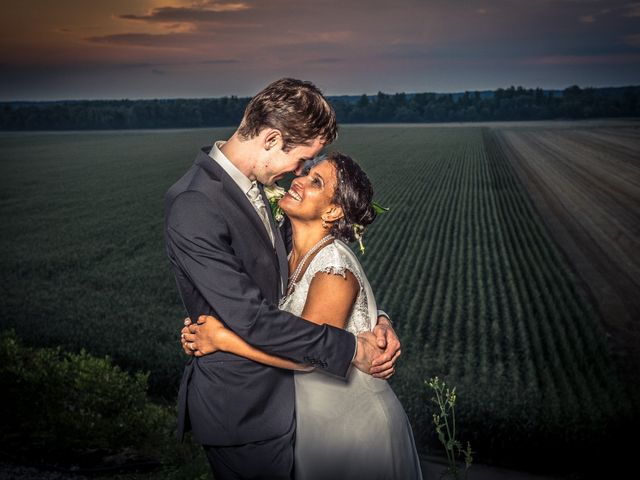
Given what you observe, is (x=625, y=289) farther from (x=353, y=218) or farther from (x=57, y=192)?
(x=57, y=192)

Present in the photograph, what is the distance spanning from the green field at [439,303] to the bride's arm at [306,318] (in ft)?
25.1

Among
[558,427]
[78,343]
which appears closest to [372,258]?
[78,343]

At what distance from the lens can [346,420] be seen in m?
2.97

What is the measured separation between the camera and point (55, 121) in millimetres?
123250

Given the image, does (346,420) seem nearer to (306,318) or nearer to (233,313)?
(306,318)

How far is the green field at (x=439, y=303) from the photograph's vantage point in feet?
35.3

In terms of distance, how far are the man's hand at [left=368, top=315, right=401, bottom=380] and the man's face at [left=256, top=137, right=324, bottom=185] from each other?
33.2 inches

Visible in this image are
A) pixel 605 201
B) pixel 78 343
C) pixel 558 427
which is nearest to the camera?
pixel 558 427

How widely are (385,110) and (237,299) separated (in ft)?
491

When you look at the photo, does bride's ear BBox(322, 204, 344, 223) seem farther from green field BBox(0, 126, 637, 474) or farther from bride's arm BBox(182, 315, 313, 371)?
green field BBox(0, 126, 637, 474)

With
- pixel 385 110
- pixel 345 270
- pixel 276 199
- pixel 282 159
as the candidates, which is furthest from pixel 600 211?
pixel 385 110

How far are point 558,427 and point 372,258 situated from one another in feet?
44.4

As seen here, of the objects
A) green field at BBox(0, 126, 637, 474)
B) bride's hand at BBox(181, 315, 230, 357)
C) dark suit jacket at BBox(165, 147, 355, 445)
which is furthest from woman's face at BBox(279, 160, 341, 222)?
green field at BBox(0, 126, 637, 474)

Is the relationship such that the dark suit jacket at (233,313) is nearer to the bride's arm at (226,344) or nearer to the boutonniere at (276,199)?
the bride's arm at (226,344)
